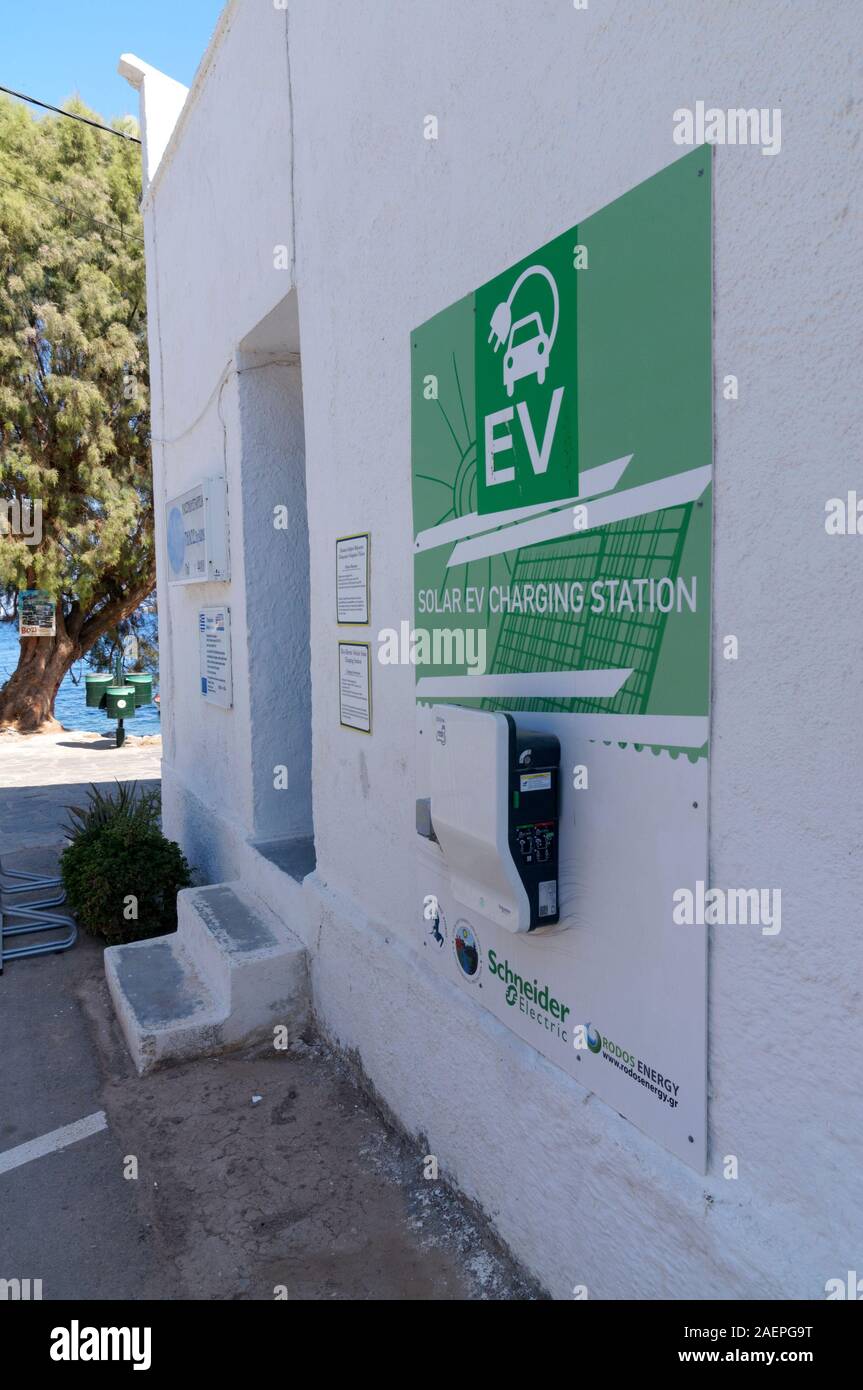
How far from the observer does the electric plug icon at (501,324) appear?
2.57 meters

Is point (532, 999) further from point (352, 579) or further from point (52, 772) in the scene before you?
point (52, 772)

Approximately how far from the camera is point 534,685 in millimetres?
2531

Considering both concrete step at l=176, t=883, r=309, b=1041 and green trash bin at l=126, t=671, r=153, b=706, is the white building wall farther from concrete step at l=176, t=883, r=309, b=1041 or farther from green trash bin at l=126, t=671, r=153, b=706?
green trash bin at l=126, t=671, r=153, b=706

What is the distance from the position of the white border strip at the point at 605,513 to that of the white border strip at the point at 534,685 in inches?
13.8

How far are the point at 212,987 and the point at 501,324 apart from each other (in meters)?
3.27

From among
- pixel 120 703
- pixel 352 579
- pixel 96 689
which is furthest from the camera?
pixel 96 689

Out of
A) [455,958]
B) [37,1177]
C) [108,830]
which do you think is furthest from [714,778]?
[108,830]

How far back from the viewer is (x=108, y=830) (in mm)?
5965

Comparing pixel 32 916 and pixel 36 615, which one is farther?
pixel 36 615

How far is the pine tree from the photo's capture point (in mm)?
13141

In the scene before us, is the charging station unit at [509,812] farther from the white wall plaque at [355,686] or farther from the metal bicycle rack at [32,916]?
the metal bicycle rack at [32,916]

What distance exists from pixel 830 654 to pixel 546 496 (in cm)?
98

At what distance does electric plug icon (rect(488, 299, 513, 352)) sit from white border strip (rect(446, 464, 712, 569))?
523 millimetres

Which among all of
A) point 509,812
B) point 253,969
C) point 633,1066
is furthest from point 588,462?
point 253,969
